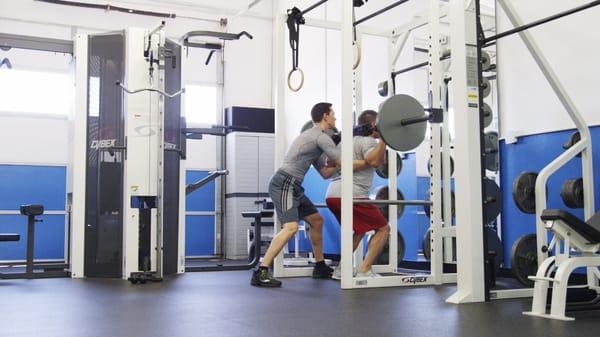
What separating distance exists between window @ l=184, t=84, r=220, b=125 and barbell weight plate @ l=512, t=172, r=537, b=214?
20.7ft

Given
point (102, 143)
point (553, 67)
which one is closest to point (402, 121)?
point (553, 67)

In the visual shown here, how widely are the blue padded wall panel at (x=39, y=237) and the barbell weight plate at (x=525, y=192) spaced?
6438 mm

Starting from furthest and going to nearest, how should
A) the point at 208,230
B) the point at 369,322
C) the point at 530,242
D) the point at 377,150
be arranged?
the point at 208,230 < the point at 377,150 < the point at 530,242 < the point at 369,322

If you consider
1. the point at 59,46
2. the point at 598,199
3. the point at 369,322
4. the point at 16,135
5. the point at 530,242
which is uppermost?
the point at 59,46

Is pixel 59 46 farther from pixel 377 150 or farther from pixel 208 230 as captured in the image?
pixel 208 230

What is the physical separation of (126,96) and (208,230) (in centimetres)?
397

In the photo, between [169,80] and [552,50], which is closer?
[552,50]

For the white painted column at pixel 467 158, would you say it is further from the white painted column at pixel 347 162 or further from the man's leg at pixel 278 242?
the man's leg at pixel 278 242

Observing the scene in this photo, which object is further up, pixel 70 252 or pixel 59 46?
pixel 59 46

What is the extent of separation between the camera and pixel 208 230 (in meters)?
9.62

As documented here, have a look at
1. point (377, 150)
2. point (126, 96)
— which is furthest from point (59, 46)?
point (377, 150)

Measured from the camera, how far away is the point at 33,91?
29.1ft

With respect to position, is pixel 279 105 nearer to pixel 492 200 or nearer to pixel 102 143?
pixel 102 143

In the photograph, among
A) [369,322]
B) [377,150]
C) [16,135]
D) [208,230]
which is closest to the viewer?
[369,322]
